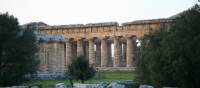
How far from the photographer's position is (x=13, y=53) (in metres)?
34.2

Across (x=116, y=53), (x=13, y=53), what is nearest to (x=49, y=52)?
(x=13, y=53)

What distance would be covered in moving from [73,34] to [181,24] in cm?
5248

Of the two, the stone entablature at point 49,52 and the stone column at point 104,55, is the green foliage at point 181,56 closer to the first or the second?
the stone entablature at point 49,52

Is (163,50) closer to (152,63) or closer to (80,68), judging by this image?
(152,63)

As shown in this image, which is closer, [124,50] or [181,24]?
[181,24]

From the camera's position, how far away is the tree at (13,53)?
1299 inches

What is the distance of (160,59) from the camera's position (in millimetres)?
30438

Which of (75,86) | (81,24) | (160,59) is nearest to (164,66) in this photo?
(160,59)

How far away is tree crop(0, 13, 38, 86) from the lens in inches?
1299

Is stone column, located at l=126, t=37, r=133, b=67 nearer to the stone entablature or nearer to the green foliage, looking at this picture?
the stone entablature

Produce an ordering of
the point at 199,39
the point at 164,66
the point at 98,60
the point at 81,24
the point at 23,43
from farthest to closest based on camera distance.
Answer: the point at 98,60 < the point at 81,24 < the point at 23,43 < the point at 164,66 < the point at 199,39

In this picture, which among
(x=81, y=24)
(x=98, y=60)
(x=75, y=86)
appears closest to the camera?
(x=75, y=86)

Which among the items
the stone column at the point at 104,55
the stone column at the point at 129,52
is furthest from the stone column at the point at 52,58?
the stone column at the point at 104,55

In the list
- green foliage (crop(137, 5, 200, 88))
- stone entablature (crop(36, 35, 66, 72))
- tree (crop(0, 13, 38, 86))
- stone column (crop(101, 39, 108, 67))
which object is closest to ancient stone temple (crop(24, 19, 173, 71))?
stone column (crop(101, 39, 108, 67))
